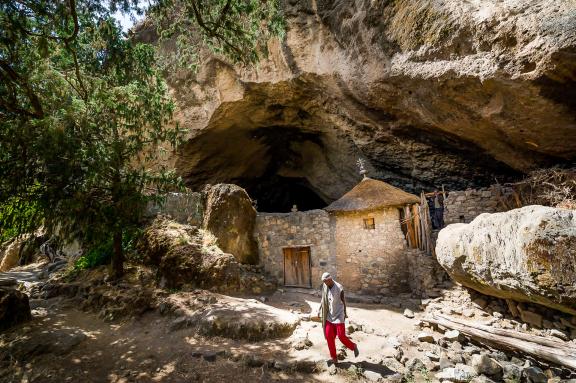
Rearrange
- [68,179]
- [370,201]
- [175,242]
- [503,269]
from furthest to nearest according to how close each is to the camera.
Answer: [370,201]
[175,242]
[68,179]
[503,269]

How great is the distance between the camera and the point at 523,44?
17.7 ft

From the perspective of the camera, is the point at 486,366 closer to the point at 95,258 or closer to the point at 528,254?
the point at 528,254

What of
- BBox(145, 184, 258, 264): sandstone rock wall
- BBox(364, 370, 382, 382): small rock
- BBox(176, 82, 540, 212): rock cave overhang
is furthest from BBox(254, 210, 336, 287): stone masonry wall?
BBox(364, 370, 382, 382): small rock

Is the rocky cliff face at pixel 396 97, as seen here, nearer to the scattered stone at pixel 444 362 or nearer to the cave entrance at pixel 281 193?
the cave entrance at pixel 281 193

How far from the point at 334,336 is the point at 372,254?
5123 mm

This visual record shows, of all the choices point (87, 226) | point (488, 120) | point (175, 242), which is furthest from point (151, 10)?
point (488, 120)

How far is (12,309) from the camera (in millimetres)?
5531

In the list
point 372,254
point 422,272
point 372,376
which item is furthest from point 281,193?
point 372,376

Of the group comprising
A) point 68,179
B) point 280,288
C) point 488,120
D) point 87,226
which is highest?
point 488,120

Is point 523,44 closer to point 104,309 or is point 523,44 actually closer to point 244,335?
point 244,335

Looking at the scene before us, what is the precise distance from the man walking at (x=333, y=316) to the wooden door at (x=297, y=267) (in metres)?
5.22

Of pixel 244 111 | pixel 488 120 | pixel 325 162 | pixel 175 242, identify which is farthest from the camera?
pixel 325 162

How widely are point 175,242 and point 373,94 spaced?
280 inches

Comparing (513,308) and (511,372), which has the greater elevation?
(513,308)
